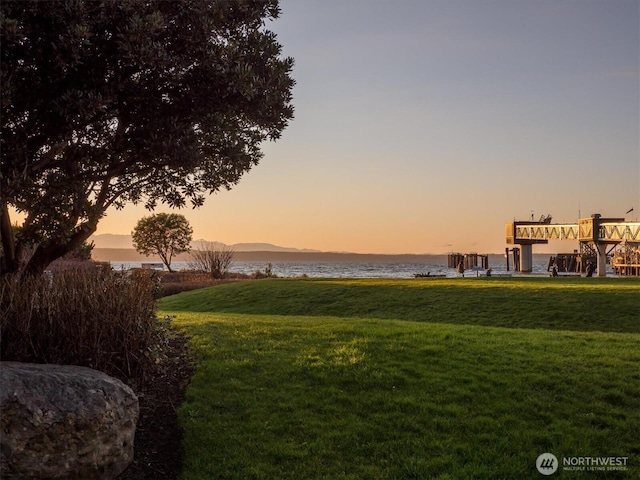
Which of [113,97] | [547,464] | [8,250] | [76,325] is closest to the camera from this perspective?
[547,464]

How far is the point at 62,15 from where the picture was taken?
7.09 metres

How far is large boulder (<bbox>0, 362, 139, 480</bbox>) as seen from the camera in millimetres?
6211

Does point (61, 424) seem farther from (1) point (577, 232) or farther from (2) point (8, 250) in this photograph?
(1) point (577, 232)

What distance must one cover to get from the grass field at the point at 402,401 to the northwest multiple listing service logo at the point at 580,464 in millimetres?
67

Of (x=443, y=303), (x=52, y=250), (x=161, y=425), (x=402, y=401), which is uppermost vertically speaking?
(x=52, y=250)

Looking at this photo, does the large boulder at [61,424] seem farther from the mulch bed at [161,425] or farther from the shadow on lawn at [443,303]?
the shadow on lawn at [443,303]

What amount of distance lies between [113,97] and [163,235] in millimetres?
54420

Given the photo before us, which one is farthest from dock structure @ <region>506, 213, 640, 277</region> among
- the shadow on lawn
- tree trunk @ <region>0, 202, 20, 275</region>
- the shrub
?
tree trunk @ <region>0, 202, 20, 275</region>

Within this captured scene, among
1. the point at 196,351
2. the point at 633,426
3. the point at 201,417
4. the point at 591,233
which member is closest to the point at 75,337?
the point at 201,417

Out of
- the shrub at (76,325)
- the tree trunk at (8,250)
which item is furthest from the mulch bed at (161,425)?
the tree trunk at (8,250)

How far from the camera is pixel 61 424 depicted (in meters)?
6.35

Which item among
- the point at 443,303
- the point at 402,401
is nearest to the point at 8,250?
Answer: the point at 402,401

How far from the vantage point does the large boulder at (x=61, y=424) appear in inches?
245

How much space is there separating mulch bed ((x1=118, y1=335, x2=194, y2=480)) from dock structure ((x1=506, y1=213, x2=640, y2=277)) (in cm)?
4274
